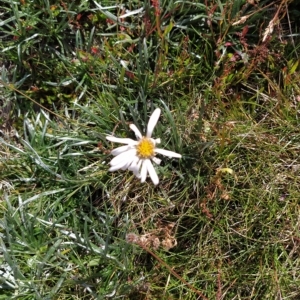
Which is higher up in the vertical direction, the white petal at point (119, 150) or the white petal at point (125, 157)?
the white petal at point (119, 150)

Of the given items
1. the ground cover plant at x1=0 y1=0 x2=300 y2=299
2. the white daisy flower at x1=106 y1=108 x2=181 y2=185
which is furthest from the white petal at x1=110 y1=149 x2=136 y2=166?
the ground cover plant at x1=0 y1=0 x2=300 y2=299

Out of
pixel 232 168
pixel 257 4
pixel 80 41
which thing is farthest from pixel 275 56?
pixel 80 41

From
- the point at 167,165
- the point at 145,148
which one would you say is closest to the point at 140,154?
the point at 145,148

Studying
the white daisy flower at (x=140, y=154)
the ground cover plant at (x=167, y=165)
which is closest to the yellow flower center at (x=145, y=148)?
the white daisy flower at (x=140, y=154)

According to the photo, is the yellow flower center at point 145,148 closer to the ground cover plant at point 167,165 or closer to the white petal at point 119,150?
the white petal at point 119,150

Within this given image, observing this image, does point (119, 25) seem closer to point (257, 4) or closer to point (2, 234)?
point (257, 4)

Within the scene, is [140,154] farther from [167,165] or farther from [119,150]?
[167,165]

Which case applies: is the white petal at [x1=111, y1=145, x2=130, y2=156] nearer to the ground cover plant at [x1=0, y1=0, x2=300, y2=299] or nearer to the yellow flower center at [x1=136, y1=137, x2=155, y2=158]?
the yellow flower center at [x1=136, y1=137, x2=155, y2=158]
